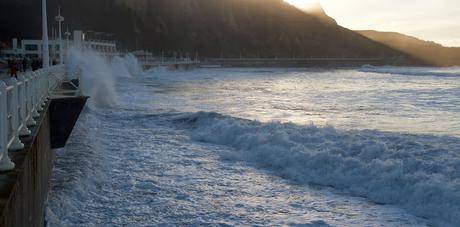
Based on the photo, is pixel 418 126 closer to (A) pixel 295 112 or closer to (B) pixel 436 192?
(A) pixel 295 112

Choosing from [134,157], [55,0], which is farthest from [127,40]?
[134,157]

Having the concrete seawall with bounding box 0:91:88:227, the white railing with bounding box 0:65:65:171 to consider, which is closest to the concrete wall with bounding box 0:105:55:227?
the concrete seawall with bounding box 0:91:88:227

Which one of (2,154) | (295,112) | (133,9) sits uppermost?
(133,9)

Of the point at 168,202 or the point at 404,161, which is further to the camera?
the point at 404,161

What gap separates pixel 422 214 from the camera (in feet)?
30.4

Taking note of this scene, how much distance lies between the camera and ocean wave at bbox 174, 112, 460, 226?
995 cm

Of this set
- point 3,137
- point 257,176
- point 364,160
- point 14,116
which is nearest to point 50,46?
point 257,176

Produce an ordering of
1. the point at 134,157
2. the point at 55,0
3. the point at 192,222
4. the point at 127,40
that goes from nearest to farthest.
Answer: the point at 192,222 → the point at 134,157 → the point at 55,0 → the point at 127,40

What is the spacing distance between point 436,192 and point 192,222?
444 centimetres

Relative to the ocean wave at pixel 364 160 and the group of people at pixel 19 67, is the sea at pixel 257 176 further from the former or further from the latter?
the group of people at pixel 19 67

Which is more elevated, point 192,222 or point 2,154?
point 2,154

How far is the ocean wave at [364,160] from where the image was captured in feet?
32.7

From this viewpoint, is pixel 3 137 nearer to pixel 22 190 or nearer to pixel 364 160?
pixel 22 190

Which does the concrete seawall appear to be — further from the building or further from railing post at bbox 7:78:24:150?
the building
